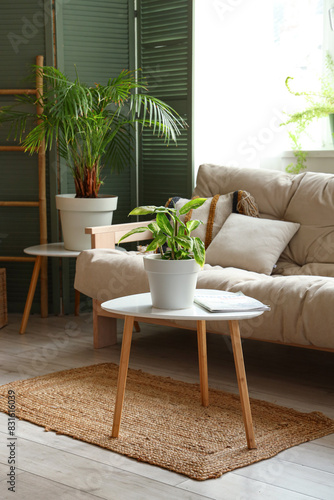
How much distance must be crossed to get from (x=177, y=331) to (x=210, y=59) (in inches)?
65.0

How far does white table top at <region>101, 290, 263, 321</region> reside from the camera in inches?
79.4

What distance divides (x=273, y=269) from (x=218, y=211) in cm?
45

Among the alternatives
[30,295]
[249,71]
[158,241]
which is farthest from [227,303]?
[249,71]

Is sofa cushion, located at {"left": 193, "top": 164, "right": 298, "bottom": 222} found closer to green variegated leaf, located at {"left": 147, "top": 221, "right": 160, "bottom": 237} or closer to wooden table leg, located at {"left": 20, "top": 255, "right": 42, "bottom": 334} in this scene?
wooden table leg, located at {"left": 20, "top": 255, "right": 42, "bottom": 334}

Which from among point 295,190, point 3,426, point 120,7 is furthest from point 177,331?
point 120,7

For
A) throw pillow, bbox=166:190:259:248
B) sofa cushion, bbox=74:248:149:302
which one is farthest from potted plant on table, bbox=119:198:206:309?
throw pillow, bbox=166:190:259:248

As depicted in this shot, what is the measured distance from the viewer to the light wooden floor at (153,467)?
1864 mm

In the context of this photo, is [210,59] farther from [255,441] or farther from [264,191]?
[255,441]

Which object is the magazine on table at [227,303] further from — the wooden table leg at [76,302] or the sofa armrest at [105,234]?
the wooden table leg at [76,302]

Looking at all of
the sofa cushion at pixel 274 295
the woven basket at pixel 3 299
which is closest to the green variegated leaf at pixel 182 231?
the sofa cushion at pixel 274 295

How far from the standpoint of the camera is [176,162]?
415 centimetres

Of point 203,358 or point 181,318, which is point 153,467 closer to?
point 181,318

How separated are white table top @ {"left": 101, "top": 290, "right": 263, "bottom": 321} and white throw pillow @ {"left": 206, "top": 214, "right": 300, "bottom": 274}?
1.06 m

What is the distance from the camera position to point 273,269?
3291 millimetres
